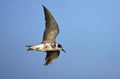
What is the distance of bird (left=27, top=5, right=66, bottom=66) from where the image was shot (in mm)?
18047

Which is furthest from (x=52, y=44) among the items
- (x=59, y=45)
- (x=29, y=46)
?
(x=29, y=46)

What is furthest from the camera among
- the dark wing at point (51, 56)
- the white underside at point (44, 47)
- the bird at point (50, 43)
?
the dark wing at point (51, 56)

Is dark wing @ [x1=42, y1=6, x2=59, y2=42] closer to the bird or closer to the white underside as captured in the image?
the bird

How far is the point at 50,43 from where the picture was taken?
18.8 m

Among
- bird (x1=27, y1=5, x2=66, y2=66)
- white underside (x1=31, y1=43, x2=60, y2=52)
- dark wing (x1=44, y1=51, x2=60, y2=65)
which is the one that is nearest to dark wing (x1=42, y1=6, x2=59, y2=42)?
bird (x1=27, y1=5, x2=66, y2=66)

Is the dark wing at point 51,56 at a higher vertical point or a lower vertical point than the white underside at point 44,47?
lower

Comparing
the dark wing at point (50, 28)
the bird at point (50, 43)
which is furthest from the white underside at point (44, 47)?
the dark wing at point (50, 28)

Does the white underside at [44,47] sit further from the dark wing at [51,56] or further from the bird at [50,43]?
the dark wing at [51,56]

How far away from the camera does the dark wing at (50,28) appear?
58.1 ft

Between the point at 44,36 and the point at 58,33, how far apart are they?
808mm

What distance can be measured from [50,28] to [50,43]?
2.88 feet

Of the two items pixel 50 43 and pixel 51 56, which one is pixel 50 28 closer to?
pixel 50 43

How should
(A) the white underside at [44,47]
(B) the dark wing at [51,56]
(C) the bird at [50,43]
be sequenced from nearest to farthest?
(A) the white underside at [44,47]
(C) the bird at [50,43]
(B) the dark wing at [51,56]

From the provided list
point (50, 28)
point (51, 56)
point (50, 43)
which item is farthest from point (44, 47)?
point (50, 28)
